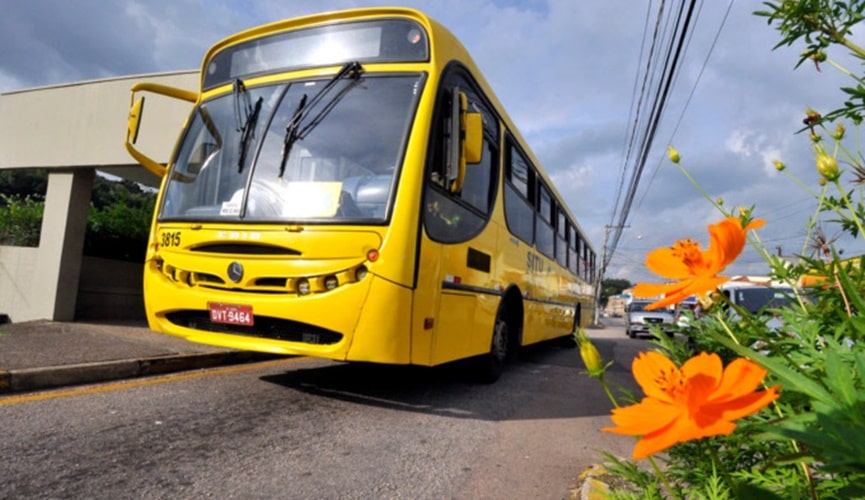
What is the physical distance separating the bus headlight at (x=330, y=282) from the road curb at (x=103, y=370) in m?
2.79

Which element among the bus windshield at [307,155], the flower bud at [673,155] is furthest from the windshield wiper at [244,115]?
the flower bud at [673,155]

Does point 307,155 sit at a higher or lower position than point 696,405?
higher

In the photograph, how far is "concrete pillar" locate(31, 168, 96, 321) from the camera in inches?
337

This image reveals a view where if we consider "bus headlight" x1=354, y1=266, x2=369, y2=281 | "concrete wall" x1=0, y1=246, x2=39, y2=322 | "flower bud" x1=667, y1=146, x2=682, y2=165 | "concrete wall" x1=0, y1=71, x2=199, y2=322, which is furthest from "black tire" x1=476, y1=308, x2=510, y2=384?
"concrete wall" x1=0, y1=246, x2=39, y2=322

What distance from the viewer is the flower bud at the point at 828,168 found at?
3.11 ft

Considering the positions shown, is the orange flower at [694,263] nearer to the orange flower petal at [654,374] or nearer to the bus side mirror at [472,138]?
the orange flower petal at [654,374]

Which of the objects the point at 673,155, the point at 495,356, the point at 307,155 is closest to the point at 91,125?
the point at 307,155

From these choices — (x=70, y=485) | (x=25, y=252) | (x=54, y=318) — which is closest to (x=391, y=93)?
(x=70, y=485)

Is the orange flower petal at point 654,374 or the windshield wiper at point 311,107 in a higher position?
the windshield wiper at point 311,107

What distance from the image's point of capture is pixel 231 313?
3.84m

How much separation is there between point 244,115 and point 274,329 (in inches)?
75.7

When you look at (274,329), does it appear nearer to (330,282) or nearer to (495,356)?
(330,282)

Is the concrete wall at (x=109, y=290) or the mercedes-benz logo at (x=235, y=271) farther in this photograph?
the concrete wall at (x=109, y=290)

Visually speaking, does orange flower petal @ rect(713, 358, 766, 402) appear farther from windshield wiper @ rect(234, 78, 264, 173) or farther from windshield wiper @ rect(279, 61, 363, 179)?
windshield wiper @ rect(234, 78, 264, 173)
